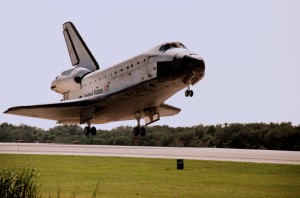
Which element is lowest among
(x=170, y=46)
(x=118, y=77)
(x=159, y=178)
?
(x=159, y=178)

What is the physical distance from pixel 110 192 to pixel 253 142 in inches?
1048

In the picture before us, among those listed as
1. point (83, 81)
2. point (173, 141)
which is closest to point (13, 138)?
point (173, 141)

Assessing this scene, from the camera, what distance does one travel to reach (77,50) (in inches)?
1565

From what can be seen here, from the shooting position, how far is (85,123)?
32375 mm

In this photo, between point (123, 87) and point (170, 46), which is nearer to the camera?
point (170, 46)

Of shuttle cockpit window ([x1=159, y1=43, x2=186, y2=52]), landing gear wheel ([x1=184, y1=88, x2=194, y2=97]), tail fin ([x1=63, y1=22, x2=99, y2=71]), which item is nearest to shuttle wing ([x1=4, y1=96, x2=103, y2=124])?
tail fin ([x1=63, y1=22, x2=99, y2=71])

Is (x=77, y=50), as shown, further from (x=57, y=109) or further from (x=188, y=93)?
Answer: (x=188, y=93)

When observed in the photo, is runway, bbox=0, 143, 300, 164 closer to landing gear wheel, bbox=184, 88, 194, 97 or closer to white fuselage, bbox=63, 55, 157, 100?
landing gear wheel, bbox=184, 88, 194, 97

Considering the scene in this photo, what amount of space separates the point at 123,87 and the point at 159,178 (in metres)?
11.1

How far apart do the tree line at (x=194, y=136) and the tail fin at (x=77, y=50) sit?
1038 centimetres

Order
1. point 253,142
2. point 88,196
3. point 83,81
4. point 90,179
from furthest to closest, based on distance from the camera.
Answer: point 253,142 < point 83,81 < point 90,179 < point 88,196

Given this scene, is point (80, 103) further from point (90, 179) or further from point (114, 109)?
point (90, 179)

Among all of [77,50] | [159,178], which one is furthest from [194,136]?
[159,178]

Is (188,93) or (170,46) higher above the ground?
(170,46)
